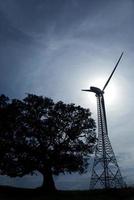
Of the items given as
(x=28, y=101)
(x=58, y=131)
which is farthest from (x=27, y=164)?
(x=28, y=101)

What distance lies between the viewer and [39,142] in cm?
6225

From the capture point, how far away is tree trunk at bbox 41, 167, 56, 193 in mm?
59725

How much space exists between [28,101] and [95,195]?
23562 mm

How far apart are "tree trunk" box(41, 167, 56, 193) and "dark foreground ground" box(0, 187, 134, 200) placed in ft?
7.56

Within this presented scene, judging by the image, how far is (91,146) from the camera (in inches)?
2589

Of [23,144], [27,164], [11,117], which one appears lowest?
[27,164]

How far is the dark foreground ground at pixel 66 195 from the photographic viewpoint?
49.9m

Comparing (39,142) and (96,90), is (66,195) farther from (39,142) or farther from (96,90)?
(96,90)

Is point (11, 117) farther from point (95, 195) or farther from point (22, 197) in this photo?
point (95, 195)

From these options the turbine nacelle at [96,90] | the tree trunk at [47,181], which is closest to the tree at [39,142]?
the tree trunk at [47,181]

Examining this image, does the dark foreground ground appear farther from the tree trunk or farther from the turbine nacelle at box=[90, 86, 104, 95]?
the turbine nacelle at box=[90, 86, 104, 95]

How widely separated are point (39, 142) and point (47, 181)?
25.1 ft

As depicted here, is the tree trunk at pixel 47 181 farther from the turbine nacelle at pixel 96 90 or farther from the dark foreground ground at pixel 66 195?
the turbine nacelle at pixel 96 90

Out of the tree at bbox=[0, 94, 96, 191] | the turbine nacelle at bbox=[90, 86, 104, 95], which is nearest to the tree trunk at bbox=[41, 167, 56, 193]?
the tree at bbox=[0, 94, 96, 191]
